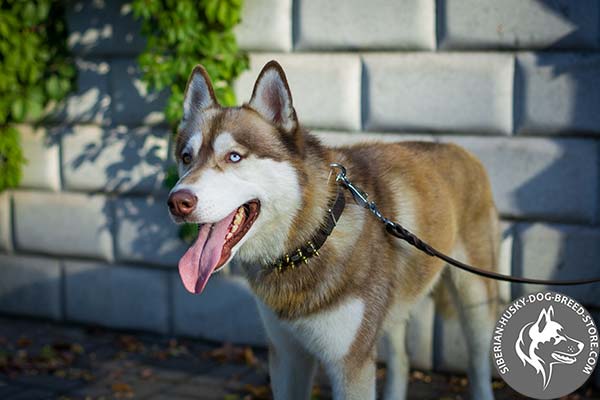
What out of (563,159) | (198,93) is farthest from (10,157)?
(563,159)

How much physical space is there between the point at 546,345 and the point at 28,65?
4085 mm

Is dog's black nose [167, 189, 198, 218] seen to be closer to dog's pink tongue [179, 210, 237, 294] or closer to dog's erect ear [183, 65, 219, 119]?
dog's pink tongue [179, 210, 237, 294]

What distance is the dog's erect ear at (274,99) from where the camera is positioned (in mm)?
2822

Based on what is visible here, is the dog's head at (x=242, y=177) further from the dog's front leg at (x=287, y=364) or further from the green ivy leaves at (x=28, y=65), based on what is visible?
the green ivy leaves at (x=28, y=65)

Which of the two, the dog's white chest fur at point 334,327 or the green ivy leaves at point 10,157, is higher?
the green ivy leaves at point 10,157

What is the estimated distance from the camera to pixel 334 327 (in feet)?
9.59

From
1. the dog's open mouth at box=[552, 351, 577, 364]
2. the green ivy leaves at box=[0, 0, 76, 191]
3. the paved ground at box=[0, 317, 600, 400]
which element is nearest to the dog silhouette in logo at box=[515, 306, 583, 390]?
the dog's open mouth at box=[552, 351, 577, 364]

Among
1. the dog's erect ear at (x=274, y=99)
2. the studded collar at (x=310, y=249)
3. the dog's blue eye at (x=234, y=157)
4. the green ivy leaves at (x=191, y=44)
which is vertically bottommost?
the studded collar at (x=310, y=249)

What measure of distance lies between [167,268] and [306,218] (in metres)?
2.39

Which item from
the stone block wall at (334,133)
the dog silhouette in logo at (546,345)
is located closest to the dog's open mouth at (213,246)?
the dog silhouette in logo at (546,345)

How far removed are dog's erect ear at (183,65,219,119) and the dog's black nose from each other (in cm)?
64

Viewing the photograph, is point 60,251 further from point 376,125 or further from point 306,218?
point 306,218

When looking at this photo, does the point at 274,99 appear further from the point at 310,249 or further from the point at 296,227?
the point at 310,249

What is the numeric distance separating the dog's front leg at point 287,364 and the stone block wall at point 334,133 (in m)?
1.20
